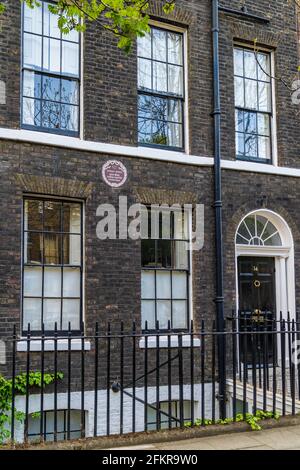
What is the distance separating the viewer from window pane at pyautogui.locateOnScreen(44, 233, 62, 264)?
9594 mm

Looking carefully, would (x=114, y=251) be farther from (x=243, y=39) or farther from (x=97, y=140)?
(x=243, y=39)

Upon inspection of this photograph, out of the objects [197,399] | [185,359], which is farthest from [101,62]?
[197,399]

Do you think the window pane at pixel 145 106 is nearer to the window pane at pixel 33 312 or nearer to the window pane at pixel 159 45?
the window pane at pixel 159 45

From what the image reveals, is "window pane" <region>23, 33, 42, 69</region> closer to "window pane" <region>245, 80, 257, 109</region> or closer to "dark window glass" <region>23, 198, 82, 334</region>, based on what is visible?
"dark window glass" <region>23, 198, 82, 334</region>

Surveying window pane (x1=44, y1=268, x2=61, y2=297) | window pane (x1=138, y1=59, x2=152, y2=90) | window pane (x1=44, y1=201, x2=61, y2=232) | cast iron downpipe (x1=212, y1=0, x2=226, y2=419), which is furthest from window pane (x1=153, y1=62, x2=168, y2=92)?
window pane (x1=44, y1=268, x2=61, y2=297)

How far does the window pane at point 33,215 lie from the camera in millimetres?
9492

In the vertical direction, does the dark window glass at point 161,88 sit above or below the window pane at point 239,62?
below

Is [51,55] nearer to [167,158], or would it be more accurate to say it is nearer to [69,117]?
[69,117]

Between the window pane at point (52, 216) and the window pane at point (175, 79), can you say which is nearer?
the window pane at point (52, 216)

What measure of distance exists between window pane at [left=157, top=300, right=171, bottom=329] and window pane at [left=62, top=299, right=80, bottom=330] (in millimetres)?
1533

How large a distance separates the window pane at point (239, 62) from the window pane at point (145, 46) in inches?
75.9

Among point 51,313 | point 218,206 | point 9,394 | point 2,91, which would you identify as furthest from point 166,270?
point 2,91

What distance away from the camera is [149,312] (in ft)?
34.0

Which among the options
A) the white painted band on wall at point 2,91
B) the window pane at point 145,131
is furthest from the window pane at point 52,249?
the window pane at point 145,131
